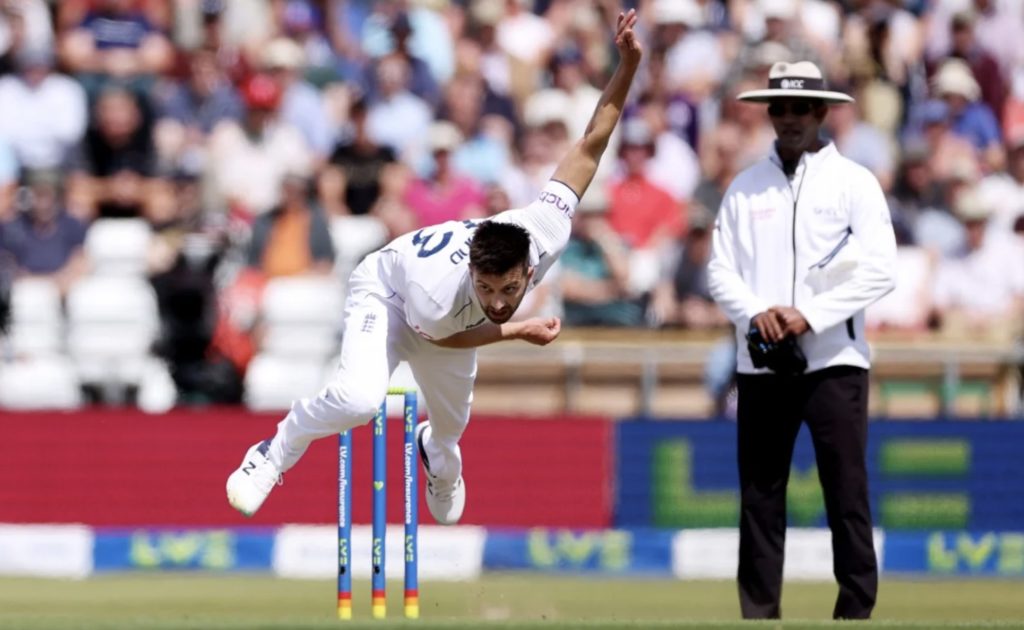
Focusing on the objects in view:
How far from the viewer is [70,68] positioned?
12.9 meters

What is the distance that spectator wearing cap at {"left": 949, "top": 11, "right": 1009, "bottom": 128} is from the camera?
44.0 ft

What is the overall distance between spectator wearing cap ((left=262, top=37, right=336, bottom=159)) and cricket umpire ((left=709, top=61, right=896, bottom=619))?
18.8 ft

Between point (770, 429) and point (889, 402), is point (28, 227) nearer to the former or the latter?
point (889, 402)

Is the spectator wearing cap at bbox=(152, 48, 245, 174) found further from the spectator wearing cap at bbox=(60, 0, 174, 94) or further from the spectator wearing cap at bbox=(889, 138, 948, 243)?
the spectator wearing cap at bbox=(889, 138, 948, 243)

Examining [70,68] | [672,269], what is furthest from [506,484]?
[70,68]

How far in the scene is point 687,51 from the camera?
13.2 metres

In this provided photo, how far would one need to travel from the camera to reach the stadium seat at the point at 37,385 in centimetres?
1083

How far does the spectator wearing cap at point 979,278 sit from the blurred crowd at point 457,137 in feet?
0.05

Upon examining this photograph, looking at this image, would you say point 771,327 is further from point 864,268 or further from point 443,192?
point 443,192

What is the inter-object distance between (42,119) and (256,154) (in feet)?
4.37

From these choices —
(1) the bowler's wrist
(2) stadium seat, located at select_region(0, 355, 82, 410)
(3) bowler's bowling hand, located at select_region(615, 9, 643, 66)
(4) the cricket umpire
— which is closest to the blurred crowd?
(2) stadium seat, located at select_region(0, 355, 82, 410)

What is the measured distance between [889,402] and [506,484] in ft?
6.55

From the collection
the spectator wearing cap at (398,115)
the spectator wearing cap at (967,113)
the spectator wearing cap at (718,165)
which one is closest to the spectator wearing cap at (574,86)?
the spectator wearing cap at (718,165)

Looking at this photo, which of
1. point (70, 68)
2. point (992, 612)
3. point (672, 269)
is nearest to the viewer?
point (992, 612)
